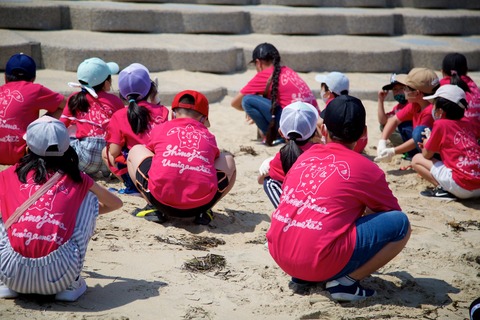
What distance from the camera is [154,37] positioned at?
932cm

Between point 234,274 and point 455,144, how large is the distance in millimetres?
2398

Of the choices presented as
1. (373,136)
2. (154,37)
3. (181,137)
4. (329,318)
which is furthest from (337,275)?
(154,37)

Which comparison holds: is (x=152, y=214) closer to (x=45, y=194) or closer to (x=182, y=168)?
(x=182, y=168)

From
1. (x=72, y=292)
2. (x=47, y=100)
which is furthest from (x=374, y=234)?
(x=47, y=100)

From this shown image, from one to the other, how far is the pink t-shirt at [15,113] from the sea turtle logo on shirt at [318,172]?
290 cm

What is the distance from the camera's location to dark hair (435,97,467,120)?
5.52 meters

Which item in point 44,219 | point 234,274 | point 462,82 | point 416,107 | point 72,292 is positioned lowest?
point 234,274

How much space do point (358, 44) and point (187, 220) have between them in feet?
18.5

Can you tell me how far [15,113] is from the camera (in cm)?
567

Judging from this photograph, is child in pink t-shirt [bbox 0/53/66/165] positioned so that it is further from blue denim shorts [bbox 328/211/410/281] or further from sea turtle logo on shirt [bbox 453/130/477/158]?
sea turtle logo on shirt [bbox 453/130/477/158]

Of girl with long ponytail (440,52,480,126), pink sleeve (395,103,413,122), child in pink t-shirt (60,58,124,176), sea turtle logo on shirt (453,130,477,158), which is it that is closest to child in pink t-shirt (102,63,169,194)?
child in pink t-shirt (60,58,124,176)

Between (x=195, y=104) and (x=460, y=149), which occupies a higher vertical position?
(x=195, y=104)

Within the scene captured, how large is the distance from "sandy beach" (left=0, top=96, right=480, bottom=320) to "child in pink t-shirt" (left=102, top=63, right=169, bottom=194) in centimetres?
31

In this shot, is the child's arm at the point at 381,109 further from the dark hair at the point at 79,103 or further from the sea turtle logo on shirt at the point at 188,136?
the dark hair at the point at 79,103
